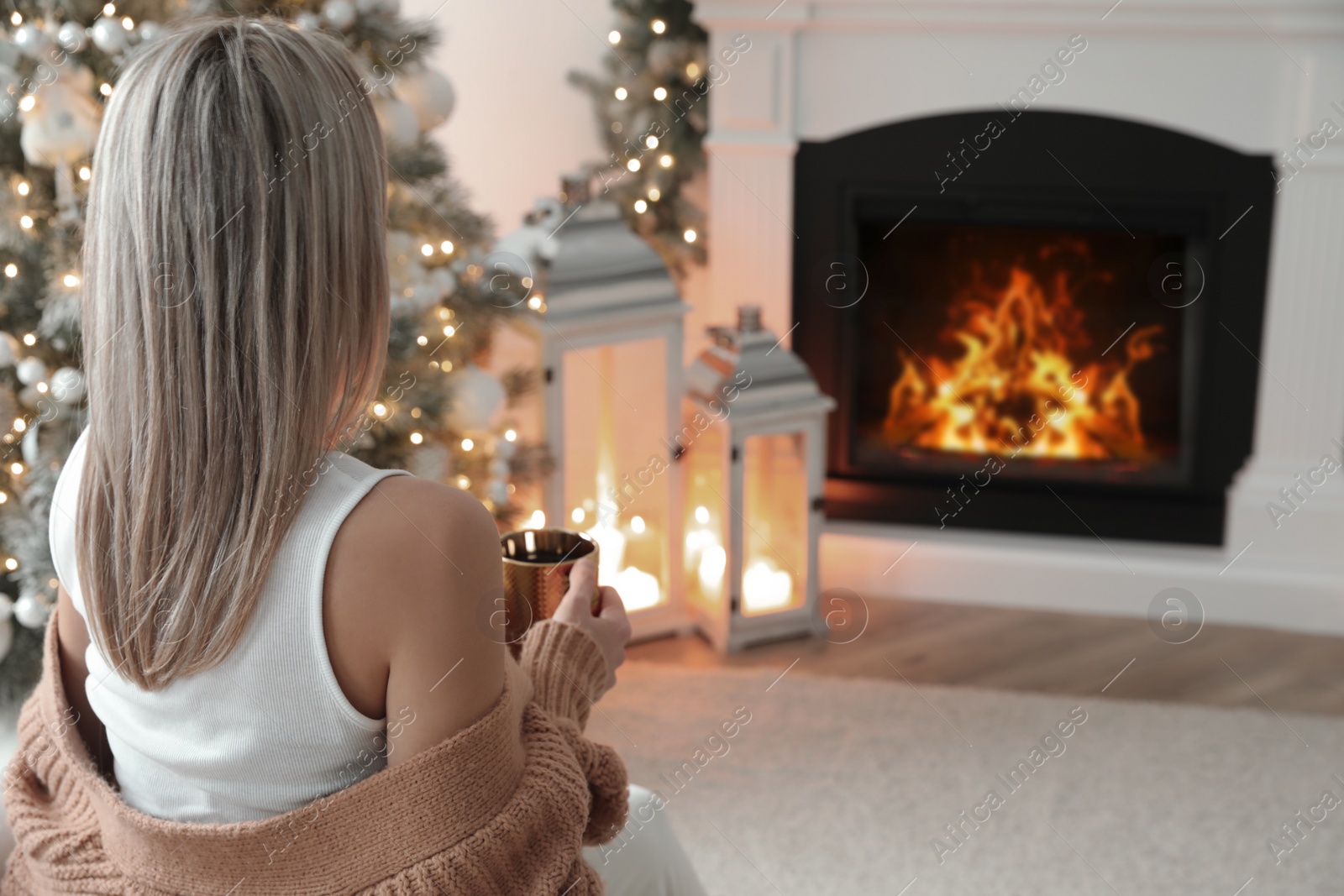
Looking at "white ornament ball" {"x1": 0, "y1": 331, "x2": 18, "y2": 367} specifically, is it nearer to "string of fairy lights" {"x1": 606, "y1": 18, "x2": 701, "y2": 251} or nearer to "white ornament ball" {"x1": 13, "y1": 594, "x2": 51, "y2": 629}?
"white ornament ball" {"x1": 13, "y1": 594, "x2": 51, "y2": 629}

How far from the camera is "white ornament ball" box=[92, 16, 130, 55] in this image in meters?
1.98

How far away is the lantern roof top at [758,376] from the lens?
271 cm

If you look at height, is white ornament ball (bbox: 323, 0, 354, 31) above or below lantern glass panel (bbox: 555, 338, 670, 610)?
above

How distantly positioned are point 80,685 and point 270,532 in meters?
0.36

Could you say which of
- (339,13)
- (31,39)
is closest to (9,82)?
(31,39)

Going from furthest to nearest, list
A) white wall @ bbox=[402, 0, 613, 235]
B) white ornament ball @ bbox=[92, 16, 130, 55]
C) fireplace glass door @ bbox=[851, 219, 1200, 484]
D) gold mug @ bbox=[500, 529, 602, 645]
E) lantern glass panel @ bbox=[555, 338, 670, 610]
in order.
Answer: white wall @ bbox=[402, 0, 613, 235] → fireplace glass door @ bbox=[851, 219, 1200, 484] → lantern glass panel @ bbox=[555, 338, 670, 610] → white ornament ball @ bbox=[92, 16, 130, 55] → gold mug @ bbox=[500, 529, 602, 645]

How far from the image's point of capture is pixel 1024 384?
312cm

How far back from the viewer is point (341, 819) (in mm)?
1008

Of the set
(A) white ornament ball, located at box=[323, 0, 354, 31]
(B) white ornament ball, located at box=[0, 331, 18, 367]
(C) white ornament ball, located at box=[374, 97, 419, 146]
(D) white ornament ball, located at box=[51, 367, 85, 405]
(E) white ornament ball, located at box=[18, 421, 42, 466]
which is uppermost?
(A) white ornament ball, located at box=[323, 0, 354, 31]

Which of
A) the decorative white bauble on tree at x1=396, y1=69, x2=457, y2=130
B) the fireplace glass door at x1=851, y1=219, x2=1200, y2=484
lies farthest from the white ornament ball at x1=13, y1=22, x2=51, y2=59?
the fireplace glass door at x1=851, y1=219, x2=1200, y2=484

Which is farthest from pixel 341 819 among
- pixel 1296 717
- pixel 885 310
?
pixel 885 310

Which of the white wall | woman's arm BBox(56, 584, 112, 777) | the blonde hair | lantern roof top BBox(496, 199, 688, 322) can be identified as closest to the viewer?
the blonde hair

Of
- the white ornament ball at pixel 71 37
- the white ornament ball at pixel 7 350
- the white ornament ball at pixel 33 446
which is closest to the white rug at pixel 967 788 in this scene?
the white ornament ball at pixel 33 446

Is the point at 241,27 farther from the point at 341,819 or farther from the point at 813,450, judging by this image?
the point at 813,450
